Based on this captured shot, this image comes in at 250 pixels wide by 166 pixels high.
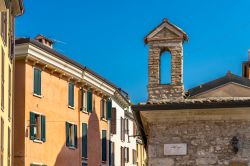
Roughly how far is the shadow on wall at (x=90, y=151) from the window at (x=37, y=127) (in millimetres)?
2499

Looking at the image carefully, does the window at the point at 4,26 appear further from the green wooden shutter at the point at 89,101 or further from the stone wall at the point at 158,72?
the green wooden shutter at the point at 89,101

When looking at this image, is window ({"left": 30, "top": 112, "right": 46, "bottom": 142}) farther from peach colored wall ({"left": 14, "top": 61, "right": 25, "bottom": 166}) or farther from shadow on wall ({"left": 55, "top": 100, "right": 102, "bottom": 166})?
shadow on wall ({"left": 55, "top": 100, "right": 102, "bottom": 166})

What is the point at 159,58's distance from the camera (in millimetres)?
19984

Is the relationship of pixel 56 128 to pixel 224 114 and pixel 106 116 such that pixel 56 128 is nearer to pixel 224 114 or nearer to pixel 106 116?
pixel 106 116

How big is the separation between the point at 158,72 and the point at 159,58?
437mm

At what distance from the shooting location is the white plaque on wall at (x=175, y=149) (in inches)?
740

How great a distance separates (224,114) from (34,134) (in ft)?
47.9

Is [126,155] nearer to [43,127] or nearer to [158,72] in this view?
[43,127]

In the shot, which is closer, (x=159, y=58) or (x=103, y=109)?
(x=159, y=58)

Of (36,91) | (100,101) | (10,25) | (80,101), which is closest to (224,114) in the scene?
(10,25)

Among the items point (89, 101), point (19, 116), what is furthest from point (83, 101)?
point (19, 116)

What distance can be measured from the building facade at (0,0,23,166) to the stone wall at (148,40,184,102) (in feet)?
18.1

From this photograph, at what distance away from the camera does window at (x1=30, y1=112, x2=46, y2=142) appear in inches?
1220

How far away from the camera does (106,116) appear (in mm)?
43156
